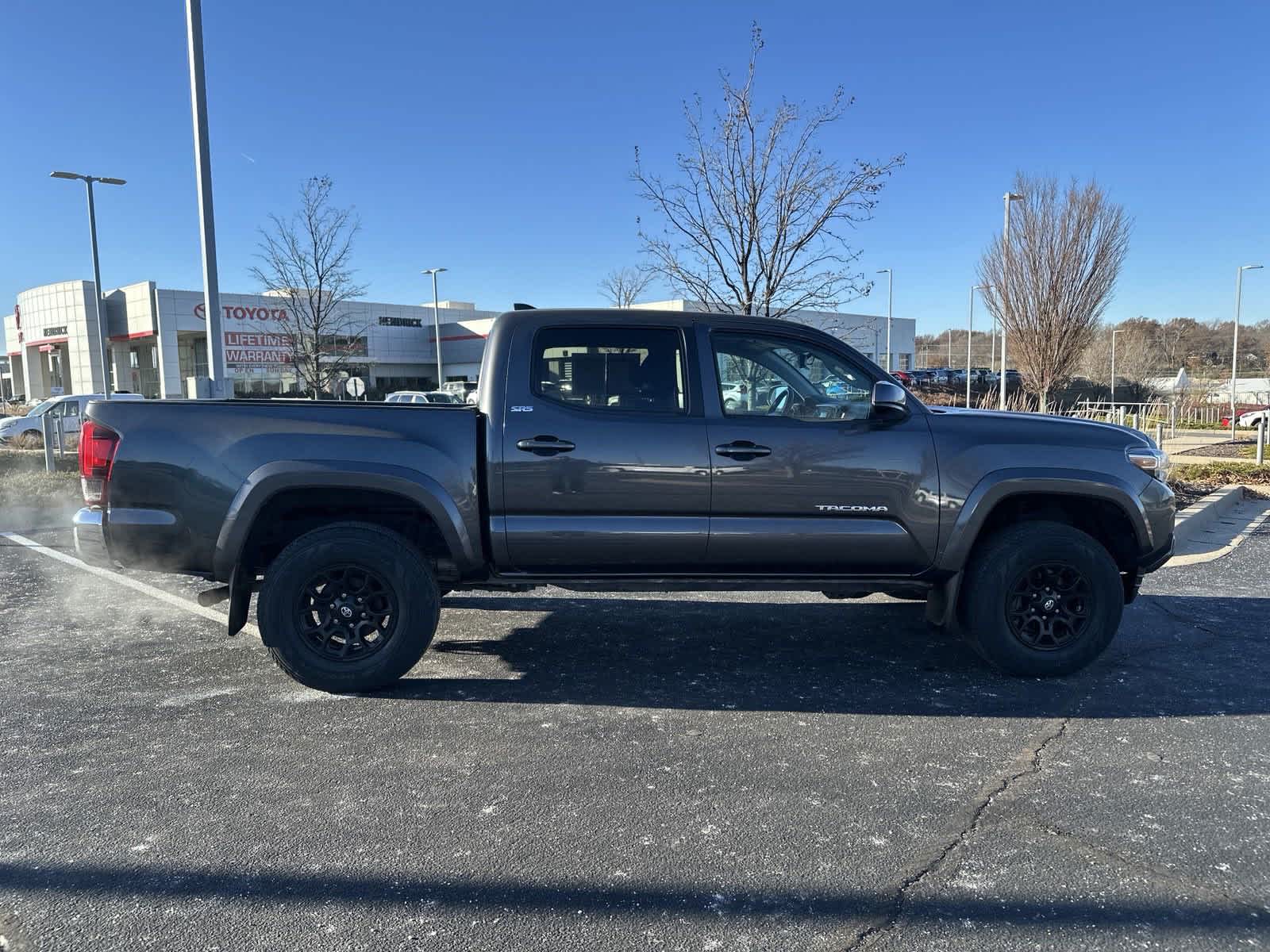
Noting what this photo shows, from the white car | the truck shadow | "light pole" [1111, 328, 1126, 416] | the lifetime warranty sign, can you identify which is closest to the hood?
the truck shadow

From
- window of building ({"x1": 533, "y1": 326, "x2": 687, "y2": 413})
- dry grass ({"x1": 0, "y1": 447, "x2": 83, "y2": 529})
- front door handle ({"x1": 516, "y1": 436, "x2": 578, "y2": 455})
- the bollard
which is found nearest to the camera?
front door handle ({"x1": 516, "y1": 436, "x2": 578, "y2": 455})

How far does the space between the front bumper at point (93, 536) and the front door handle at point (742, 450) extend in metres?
3.17

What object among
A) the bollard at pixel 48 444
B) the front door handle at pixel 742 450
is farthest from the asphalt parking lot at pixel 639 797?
the bollard at pixel 48 444

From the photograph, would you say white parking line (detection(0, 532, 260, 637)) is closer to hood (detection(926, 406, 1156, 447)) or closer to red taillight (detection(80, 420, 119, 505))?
red taillight (detection(80, 420, 119, 505))

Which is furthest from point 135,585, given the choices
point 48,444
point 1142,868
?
point 48,444

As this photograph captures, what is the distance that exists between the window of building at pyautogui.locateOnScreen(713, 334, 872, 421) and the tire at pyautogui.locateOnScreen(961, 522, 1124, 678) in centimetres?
110

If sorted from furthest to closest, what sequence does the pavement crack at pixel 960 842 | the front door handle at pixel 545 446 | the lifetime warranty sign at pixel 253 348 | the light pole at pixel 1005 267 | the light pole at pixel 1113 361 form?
the lifetime warranty sign at pixel 253 348
the light pole at pixel 1113 361
the light pole at pixel 1005 267
the front door handle at pixel 545 446
the pavement crack at pixel 960 842

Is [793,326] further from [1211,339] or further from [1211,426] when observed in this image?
[1211,339]

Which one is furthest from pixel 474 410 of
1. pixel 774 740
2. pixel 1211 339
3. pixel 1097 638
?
pixel 1211 339

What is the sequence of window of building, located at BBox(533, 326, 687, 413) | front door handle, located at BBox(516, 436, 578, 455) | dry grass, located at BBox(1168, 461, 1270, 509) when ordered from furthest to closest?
dry grass, located at BBox(1168, 461, 1270, 509) → window of building, located at BBox(533, 326, 687, 413) → front door handle, located at BBox(516, 436, 578, 455)

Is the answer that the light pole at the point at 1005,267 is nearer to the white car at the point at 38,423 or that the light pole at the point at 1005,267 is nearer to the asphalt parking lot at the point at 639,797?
the asphalt parking lot at the point at 639,797

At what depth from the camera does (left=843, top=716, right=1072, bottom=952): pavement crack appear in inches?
102

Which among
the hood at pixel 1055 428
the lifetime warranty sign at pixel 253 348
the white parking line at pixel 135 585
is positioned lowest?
the white parking line at pixel 135 585

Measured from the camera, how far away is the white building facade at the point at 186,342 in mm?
43781
